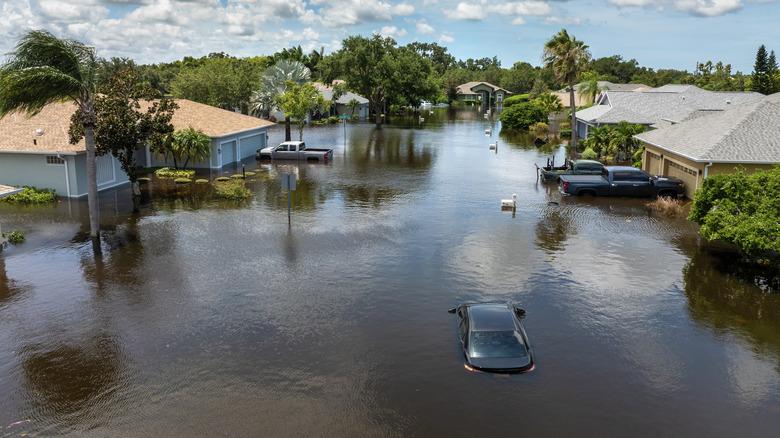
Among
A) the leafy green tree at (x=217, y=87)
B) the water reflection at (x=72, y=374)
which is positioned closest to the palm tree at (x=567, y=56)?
the leafy green tree at (x=217, y=87)

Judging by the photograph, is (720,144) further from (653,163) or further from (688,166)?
(653,163)

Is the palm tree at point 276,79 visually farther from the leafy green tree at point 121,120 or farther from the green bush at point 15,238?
the green bush at point 15,238

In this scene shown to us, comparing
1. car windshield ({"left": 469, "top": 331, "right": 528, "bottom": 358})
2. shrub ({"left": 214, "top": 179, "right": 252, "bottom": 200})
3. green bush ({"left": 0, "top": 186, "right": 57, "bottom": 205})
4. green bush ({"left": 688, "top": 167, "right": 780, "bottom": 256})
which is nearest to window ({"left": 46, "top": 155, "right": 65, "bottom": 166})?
green bush ({"left": 0, "top": 186, "right": 57, "bottom": 205})

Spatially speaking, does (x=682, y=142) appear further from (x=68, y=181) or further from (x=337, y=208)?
(x=68, y=181)

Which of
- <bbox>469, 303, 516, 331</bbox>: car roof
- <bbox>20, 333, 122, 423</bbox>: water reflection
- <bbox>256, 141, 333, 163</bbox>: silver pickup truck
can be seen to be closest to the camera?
<bbox>20, 333, 122, 423</bbox>: water reflection

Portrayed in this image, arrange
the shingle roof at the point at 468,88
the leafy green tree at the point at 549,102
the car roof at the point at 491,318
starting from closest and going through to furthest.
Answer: the car roof at the point at 491,318, the leafy green tree at the point at 549,102, the shingle roof at the point at 468,88

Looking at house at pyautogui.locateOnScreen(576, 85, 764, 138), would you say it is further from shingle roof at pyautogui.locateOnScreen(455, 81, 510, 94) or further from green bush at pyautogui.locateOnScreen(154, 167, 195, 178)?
shingle roof at pyautogui.locateOnScreen(455, 81, 510, 94)
